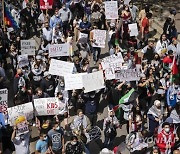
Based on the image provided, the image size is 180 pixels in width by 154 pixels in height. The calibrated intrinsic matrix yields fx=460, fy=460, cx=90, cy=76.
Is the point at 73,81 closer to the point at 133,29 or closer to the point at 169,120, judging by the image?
the point at 169,120

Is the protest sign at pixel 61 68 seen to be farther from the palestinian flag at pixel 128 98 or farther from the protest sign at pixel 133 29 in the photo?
the protest sign at pixel 133 29

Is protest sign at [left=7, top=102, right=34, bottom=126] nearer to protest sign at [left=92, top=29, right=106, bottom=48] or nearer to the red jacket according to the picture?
the red jacket

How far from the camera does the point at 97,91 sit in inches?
495

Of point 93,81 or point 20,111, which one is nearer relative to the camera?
point 20,111

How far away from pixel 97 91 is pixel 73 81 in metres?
0.80

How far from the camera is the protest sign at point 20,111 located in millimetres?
11539

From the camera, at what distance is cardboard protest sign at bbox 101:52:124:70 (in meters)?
13.6

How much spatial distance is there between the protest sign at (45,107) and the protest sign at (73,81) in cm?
87

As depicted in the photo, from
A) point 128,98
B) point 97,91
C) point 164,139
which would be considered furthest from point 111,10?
point 164,139

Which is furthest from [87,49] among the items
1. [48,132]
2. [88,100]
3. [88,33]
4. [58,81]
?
[48,132]

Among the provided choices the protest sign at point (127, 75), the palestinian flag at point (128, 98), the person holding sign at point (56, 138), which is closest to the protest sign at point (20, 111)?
the person holding sign at point (56, 138)

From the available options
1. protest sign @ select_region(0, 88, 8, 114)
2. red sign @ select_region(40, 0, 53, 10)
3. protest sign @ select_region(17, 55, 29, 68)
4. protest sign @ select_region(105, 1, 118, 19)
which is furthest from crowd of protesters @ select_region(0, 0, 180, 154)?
red sign @ select_region(40, 0, 53, 10)

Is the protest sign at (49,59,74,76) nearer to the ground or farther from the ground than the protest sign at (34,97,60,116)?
farther from the ground

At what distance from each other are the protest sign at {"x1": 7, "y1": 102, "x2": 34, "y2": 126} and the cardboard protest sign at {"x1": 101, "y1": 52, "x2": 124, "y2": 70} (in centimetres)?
282
